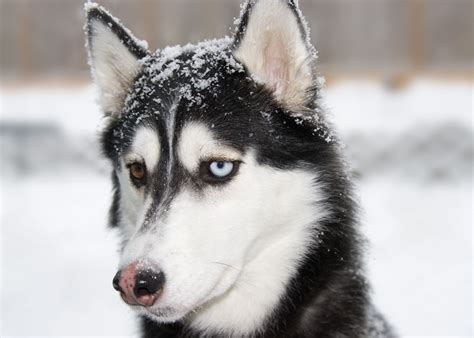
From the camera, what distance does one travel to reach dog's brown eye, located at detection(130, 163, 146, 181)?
10.5ft

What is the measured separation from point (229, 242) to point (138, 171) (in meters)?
0.59

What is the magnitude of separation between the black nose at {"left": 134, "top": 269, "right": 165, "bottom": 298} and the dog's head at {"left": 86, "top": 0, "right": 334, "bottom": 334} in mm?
157

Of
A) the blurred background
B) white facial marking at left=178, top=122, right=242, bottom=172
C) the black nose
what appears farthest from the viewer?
the blurred background

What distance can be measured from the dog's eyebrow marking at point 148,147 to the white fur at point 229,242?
5.3 inches

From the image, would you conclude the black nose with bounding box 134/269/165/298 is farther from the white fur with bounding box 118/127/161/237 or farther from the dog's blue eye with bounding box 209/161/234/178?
the dog's blue eye with bounding box 209/161/234/178

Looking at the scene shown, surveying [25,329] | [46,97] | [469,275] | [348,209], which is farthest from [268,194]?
[46,97]

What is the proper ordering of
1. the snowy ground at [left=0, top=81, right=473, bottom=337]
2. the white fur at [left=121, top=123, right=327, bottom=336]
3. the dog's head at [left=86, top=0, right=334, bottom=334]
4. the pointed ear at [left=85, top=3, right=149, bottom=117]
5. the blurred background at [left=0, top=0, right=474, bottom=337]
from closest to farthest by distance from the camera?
the white fur at [left=121, top=123, right=327, bottom=336] → the dog's head at [left=86, top=0, right=334, bottom=334] → the pointed ear at [left=85, top=3, right=149, bottom=117] → the snowy ground at [left=0, top=81, right=473, bottom=337] → the blurred background at [left=0, top=0, right=474, bottom=337]

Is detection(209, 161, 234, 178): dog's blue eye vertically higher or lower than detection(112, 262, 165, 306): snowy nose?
higher

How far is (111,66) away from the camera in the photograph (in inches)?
142

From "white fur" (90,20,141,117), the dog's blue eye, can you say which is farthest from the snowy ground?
the dog's blue eye

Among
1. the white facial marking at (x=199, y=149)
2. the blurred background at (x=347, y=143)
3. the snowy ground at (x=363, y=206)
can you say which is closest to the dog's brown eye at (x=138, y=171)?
the white facial marking at (x=199, y=149)

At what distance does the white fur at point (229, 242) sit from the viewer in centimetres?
272

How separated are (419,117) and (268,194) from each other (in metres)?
8.18

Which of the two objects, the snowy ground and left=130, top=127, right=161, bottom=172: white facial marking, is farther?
the snowy ground
